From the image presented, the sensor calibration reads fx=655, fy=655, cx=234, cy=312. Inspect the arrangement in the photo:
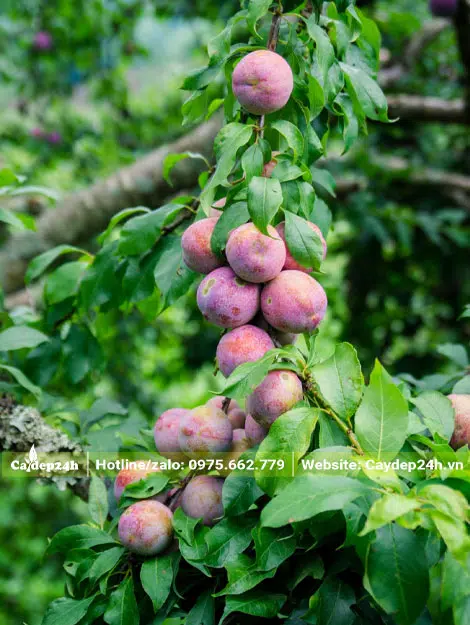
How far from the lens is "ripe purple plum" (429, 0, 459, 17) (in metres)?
1.72

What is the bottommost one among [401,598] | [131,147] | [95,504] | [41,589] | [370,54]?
[41,589]

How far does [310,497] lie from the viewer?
0.41 metres

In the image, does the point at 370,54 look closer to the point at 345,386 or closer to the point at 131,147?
the point at 345,386

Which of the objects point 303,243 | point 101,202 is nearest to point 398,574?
point 303,243

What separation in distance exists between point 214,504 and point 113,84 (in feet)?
7.30

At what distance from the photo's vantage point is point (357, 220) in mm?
1826

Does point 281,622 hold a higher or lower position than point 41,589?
higher

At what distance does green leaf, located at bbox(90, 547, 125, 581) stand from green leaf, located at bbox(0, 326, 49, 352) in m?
0.29

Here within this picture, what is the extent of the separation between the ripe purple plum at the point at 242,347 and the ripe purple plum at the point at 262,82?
186 millimetres

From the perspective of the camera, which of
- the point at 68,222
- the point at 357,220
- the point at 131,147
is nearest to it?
the point at 68,222

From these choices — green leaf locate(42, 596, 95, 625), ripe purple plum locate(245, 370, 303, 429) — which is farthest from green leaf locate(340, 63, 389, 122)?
green leaf locate(42, 596, 95, 625)

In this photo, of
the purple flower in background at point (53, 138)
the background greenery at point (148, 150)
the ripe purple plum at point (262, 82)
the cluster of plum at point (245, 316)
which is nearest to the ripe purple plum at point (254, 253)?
the cluster of plum at point (245, 316)

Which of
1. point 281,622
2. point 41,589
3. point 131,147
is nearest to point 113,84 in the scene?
point 131,147

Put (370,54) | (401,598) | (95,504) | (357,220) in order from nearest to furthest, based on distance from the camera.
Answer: (401,598) → (95,504) → (370,54) → (357,220)
